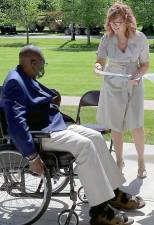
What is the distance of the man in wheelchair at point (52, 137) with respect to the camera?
4496mm

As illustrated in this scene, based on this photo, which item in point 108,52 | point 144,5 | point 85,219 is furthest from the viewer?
point 144,5

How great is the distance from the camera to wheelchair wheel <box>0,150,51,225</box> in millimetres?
4660

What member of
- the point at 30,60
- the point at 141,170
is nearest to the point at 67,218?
the point at 30,60

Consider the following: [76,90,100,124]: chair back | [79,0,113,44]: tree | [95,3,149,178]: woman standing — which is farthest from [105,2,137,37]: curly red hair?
[79,0,113,44]: tree

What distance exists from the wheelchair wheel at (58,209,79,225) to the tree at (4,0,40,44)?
34.3 metres

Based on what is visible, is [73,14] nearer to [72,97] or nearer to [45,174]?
[72,97]

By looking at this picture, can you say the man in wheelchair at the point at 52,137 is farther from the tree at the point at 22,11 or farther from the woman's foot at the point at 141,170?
the tree at the point at 22,11

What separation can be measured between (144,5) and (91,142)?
30.6 metres

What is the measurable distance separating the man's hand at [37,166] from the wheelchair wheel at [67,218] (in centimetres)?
40

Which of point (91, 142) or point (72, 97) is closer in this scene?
point (91, 142)

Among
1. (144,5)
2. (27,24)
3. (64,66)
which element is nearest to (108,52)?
(64,66)

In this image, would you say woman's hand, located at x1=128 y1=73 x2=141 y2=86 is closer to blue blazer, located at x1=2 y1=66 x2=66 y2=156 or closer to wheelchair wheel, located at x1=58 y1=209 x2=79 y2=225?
blue blazer, located at x1=2 y1=66 x2=66 y2=156

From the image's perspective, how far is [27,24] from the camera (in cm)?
3872

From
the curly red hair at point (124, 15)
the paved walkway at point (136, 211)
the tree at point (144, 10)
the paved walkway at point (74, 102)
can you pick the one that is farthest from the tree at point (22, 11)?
the curly red hair at point (124, 15)
